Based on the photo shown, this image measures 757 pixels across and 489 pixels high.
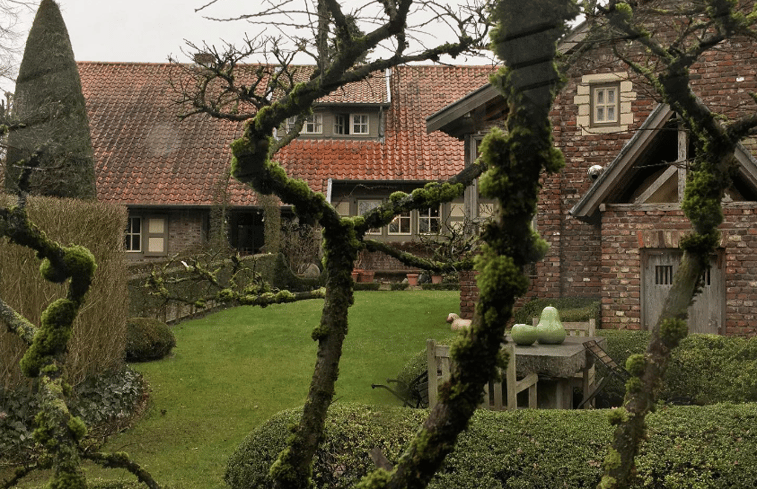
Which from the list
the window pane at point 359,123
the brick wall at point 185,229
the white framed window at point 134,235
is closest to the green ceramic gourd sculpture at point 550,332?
the brick wall at point 185,229

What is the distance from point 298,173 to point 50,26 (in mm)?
9486

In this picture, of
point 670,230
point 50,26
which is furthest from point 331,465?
point 50,26

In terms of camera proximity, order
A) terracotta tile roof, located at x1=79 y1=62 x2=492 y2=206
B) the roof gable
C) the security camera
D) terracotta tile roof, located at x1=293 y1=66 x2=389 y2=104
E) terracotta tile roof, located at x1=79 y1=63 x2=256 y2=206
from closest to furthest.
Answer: the roof gable, the security camera, terracotta tile roof, located at x1=79 y1=63 x2=256 y2=206, terracotta tile roof, located at x1=79 y1=62 x2=492 y2=206, terracotta tile roof, located at x1=293 y1=66 x2=389 y2=104

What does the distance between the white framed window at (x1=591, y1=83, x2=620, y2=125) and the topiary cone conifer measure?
32.3ft

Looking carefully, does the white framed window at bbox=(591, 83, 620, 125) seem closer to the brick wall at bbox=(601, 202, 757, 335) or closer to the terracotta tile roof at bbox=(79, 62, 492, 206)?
the brick wall at bbox=(601, 202, 757, 335)

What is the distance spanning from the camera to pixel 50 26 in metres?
14.8

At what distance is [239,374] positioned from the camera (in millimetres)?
12383

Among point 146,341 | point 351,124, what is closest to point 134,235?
point 351,124

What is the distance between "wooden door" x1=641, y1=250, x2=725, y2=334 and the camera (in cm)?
1288

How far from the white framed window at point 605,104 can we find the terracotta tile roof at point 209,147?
841 centimetres

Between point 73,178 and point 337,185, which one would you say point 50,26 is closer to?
point 73,178

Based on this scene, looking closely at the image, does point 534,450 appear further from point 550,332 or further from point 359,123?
point 359,123

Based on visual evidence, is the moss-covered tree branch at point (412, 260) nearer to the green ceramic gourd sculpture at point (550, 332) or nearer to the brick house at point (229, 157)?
the green ceramic gourd sculpture at point (550, 332)

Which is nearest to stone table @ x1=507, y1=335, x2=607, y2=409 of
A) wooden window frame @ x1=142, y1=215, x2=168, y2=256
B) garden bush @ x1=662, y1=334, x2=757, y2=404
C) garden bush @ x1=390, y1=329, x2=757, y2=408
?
garden bush @ x1=390, y1=329, x2=757, y2=408
